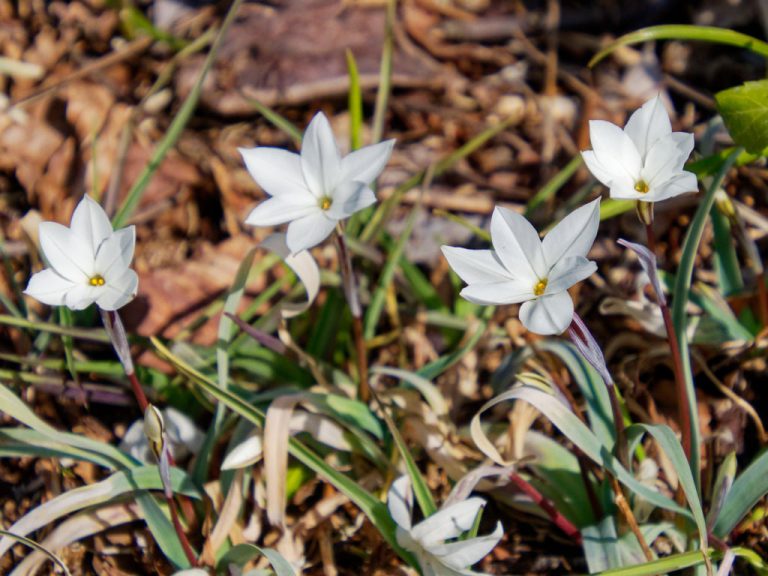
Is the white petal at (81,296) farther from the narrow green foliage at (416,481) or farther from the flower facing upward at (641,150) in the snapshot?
the flower facing upward at (641,150)

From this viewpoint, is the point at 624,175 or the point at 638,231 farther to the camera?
the point at 638,231

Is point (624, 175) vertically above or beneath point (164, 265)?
above

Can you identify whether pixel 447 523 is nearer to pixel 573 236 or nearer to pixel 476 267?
pixel 476 267

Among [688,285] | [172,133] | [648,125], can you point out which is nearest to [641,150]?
[648,125]

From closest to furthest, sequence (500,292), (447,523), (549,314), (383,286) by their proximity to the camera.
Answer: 1. (549,314)
2. (500,292)
3. (447,523)
4. (383,286)

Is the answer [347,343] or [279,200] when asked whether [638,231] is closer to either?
[347,343]

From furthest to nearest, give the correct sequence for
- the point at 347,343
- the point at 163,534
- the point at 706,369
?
the point at 347,343
the point at 706,369
the point at 163,534

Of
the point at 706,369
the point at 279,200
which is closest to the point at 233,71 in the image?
the point at 279,200
